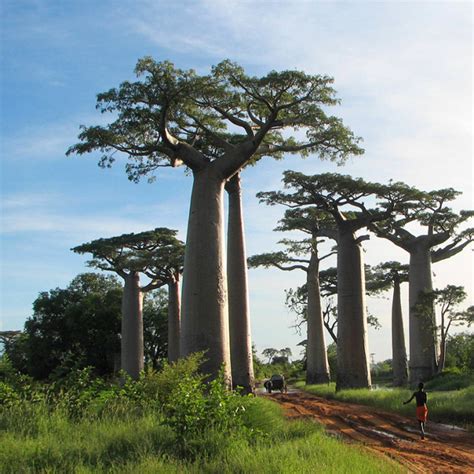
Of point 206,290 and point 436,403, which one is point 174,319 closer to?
point 436,403

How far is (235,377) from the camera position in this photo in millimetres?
13664

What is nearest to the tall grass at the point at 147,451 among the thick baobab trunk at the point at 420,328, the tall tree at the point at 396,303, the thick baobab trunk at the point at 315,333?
the thick baobab trunk at the point at 420,328

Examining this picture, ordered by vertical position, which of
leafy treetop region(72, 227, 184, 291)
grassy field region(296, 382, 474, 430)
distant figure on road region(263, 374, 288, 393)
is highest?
leafy treetop region(72, 227, 184, 291)

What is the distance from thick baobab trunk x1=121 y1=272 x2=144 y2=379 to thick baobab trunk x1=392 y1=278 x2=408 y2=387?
1080 cm

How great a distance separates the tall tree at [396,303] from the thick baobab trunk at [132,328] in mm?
10450

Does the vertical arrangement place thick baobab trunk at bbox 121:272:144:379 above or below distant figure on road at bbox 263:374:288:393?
above

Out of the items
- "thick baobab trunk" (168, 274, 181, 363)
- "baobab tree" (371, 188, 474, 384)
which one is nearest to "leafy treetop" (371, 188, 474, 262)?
"baobab tree" (371, 188, 474, 384)

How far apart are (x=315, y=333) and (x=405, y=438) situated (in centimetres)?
→ 1561

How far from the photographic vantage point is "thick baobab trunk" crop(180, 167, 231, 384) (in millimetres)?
9891

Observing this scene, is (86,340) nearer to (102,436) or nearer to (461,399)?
(461,399)

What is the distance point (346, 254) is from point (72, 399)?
12758 mm

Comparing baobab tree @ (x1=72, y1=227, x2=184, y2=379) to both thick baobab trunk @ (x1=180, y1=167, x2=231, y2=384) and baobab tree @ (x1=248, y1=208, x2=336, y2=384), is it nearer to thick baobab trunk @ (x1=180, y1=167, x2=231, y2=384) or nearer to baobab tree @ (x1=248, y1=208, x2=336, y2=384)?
baobab tree @ (x1=248, y1=208, x2=336, y2=384)

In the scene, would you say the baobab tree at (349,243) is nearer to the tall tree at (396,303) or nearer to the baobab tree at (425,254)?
the baobab tree at (425,254)

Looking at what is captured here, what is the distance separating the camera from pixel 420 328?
2177 cm
